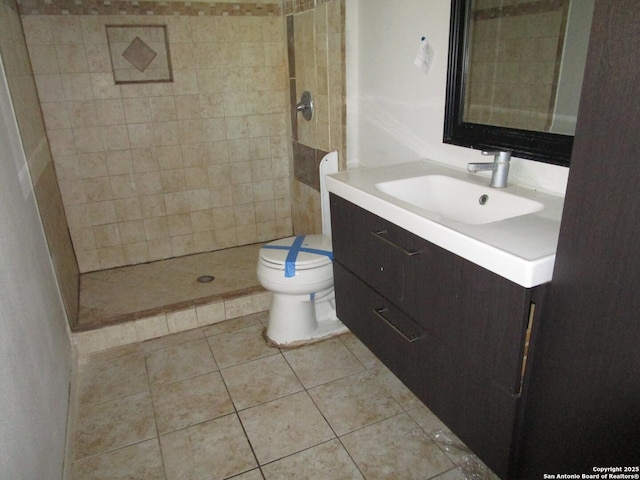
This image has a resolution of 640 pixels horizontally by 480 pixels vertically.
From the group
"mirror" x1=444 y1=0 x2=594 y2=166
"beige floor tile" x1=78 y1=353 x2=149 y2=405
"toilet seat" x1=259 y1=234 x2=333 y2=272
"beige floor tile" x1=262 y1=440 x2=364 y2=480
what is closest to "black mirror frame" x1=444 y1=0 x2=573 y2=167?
"mirror" x1=444 y1=0 x2=594 y2=166

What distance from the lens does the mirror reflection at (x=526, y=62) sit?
121 centimetres

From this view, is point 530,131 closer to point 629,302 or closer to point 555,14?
point 555,14

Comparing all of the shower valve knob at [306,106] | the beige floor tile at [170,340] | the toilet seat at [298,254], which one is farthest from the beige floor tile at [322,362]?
the shower valve knob at [306,106]

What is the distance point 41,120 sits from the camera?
249 centimetres

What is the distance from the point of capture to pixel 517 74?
1.40m

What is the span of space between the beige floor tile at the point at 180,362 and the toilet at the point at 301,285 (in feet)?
1.08

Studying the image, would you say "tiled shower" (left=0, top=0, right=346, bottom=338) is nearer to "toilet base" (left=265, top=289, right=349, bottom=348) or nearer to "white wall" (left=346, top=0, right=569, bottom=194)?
"white wall" (left=346, top=0, right=569, bottom=194)

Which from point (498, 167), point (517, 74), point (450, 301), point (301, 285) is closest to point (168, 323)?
point (301, 285)

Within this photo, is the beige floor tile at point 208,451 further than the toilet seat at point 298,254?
No

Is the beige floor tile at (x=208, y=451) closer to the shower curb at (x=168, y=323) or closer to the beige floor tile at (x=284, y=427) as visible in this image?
the beige floor tile at (x=284, y=427)

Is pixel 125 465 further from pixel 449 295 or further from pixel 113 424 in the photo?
pixel 449 295

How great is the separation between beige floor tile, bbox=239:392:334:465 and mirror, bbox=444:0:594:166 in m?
1.16

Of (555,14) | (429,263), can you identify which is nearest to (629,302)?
(429,263)

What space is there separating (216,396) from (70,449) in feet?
1.77
